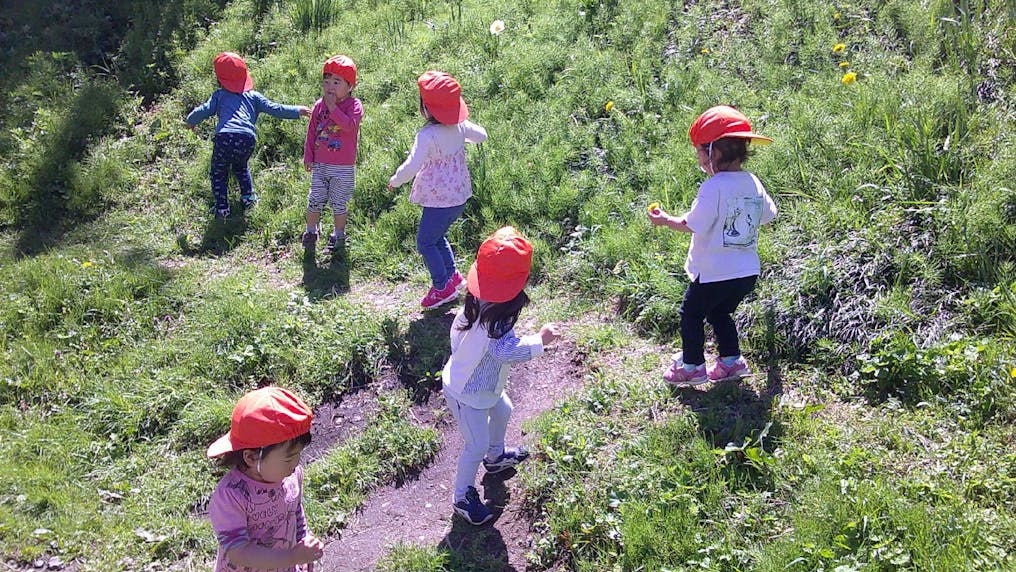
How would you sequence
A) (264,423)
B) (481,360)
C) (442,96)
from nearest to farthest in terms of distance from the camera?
(264,423)
(481,360)
(442,96)

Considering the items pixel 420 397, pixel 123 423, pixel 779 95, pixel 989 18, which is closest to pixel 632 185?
pixel 779 95

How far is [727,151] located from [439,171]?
200 cm

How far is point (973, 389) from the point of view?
158 inches

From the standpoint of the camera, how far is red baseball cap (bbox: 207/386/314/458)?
279cm

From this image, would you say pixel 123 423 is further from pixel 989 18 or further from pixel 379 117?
pixel 989 18

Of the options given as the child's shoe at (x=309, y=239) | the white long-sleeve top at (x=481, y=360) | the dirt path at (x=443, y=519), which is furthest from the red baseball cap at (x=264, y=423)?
the child's shoe at (x=309, y=239)

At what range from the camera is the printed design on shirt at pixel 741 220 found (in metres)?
4.06

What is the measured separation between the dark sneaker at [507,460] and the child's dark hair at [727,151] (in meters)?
1.78

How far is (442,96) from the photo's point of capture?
508 cm

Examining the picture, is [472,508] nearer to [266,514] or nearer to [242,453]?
[266,514]

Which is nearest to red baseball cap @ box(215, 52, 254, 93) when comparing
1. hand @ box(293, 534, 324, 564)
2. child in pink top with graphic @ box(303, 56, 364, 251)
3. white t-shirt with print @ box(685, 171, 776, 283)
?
child in pink top with graphic @ box(303, 56, 364, 251)

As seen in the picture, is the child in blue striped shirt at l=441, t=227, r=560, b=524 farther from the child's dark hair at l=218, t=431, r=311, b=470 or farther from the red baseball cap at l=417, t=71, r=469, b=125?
the red baseball cap at l=417, t=71, r=469, b=125

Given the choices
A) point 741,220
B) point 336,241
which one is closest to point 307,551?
point 741,220

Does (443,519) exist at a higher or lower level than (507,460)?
lower
